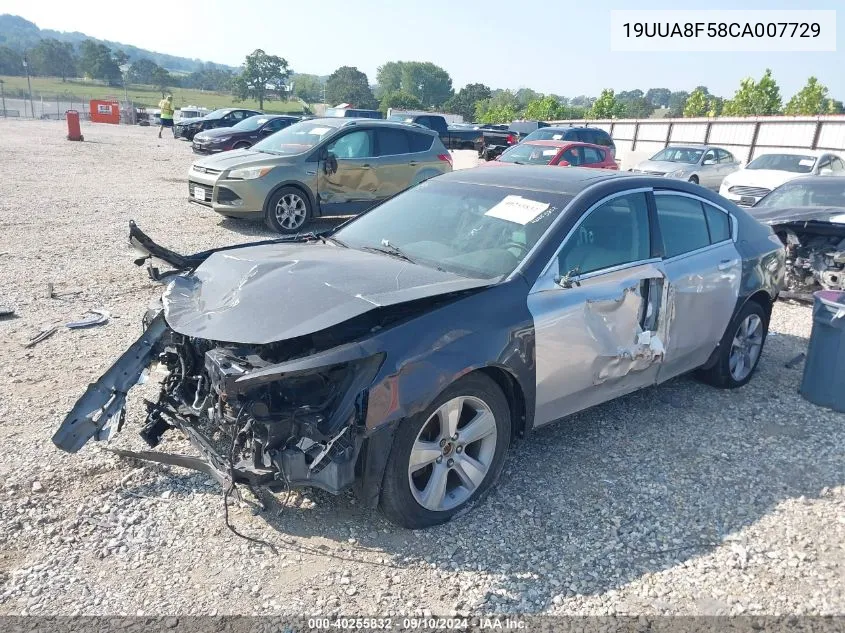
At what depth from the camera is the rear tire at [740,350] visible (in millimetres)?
5188

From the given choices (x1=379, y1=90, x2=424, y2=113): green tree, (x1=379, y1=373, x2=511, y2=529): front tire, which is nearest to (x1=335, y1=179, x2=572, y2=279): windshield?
(x1=379, y1=373, x2=511, y2=529): front tire

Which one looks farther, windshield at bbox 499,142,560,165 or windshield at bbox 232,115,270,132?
windshield at bbox 232,115,270,132

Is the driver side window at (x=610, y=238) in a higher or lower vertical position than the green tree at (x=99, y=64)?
lower

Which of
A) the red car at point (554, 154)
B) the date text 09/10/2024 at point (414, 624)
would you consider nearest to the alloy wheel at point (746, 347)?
the date text 09/10/2024 at point (414, 624)

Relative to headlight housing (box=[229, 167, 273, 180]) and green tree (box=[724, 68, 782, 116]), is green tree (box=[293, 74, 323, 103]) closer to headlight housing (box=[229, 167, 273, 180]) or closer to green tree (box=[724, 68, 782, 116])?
green tree (box=[724, 68, 782, 116])

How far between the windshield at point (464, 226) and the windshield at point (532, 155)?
32.0 ft

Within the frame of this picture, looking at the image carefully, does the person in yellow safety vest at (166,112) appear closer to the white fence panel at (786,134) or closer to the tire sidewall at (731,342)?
the white fence panel at (786,134)

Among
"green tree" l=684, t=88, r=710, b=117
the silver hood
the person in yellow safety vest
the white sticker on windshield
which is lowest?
the silver hood

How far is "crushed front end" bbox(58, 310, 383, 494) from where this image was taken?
2.97 m

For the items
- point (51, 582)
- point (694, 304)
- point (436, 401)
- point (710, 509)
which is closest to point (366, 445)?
point (436, 401)

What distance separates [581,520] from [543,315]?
3.62ft

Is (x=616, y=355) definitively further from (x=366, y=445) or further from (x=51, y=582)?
(x=51, y=582)

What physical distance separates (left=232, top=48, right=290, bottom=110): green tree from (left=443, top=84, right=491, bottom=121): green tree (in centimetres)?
3157

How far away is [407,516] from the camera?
10.7 ft
